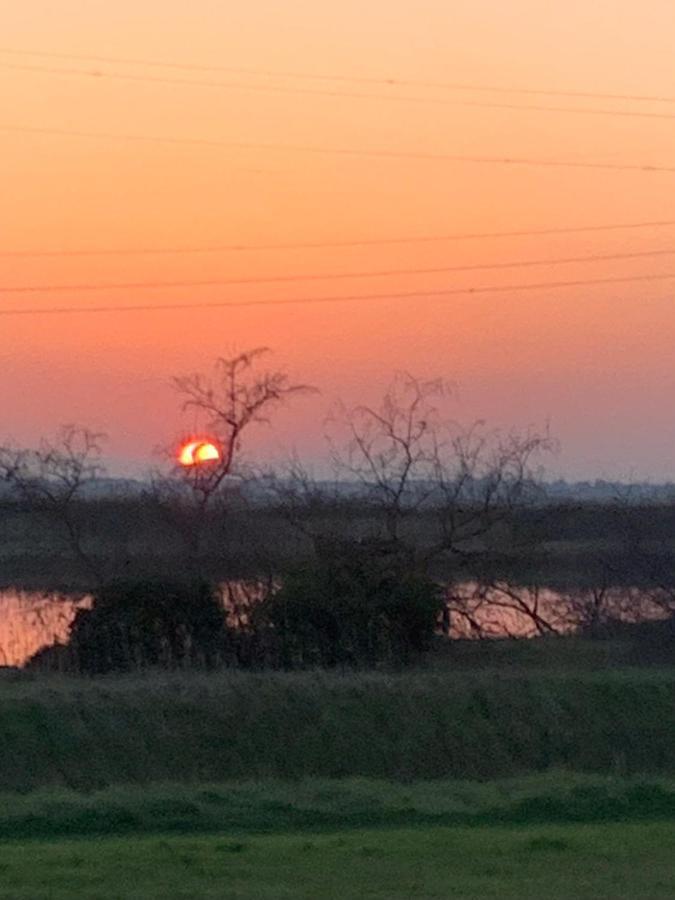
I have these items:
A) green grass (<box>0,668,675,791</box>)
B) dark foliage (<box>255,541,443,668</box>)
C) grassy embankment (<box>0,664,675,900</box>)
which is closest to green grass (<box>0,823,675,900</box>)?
grassy embankment (<box>0,664,675,900</box>)

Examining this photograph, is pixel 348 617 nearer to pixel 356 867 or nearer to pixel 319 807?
pixel 319 807

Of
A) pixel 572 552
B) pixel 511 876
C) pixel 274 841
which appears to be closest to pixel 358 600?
pixel 572 552

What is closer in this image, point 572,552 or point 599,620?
point 599,620

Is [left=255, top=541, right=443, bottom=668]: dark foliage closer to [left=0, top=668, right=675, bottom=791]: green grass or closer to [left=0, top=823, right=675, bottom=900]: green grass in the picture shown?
[left=0, top=668, right=675, bottom=791]: green grass

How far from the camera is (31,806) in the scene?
16.0m

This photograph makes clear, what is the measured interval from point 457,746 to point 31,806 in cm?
787

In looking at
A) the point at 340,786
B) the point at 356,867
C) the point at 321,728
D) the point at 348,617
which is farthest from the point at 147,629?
the point at 356,867

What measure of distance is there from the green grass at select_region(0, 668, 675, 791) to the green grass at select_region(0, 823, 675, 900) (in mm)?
7942

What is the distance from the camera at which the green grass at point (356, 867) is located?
10070mm

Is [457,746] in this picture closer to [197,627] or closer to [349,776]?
[349,776]

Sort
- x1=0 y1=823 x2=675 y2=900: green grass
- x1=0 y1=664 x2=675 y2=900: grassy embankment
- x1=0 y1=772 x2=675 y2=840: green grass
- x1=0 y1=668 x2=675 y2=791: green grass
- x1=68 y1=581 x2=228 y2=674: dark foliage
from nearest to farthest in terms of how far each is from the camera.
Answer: x1=0 y1=823 x2=675 y2=900: green grass < x1=0 y1=664 x2=675 y2=900: grassy embankment < x1=0 y1=772 x2=675 y2=840: green grass < x1=0 y1=668 x2=675 y2=791: green grass < x1=68 y1=581 x2=228 y2=674: dark foliage

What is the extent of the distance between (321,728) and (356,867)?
11060 millimetres

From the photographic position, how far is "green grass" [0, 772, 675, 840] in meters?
15.0

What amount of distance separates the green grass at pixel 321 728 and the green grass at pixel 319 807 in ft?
11.0
